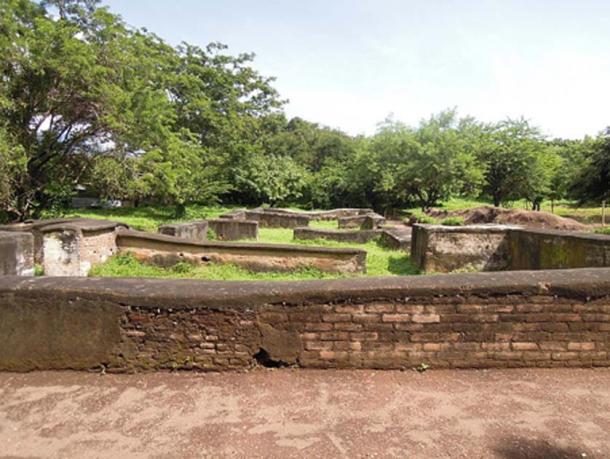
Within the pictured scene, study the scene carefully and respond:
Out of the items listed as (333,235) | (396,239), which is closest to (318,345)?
(396,239)

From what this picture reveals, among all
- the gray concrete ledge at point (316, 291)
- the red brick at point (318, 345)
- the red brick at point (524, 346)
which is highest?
the gray concrete ledge at point (316, 291)

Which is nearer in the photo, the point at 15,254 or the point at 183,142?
the point at 15,254

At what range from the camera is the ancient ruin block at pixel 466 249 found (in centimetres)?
723

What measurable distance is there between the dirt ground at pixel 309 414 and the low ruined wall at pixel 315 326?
112 mm

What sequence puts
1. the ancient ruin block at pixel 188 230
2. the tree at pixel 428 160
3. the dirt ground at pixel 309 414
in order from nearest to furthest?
the dirt ground at pixel 309 414
the ancient ruin block at pixel 188 230
the tree at pixel 428 160

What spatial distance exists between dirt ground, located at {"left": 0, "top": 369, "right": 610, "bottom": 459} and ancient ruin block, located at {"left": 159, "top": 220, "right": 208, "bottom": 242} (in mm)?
4973

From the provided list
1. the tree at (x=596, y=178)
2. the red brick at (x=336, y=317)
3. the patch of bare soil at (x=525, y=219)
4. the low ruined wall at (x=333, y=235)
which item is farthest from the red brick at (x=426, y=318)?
the tree at (x=596, y=178)

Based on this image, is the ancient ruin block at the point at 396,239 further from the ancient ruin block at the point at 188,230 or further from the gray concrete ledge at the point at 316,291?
the gray concrete ledge at the point at 316,291

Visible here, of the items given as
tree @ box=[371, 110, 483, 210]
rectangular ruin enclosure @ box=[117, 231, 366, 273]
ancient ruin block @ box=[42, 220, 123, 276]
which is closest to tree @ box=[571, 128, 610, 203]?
tree @ box=[371, 110, 483, 210]

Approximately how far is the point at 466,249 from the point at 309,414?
606 cm

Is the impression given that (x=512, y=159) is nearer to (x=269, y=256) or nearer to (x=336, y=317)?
(x=269, y=256)

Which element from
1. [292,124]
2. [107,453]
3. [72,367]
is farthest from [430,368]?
[292,124]

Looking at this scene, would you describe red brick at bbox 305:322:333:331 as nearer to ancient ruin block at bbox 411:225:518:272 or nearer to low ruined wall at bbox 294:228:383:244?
ancient ruin block at bbox 411:225:518:272

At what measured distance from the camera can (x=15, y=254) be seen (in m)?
4.23
